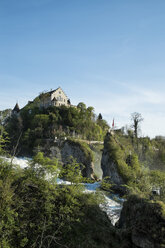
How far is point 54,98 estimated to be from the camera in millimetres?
58938

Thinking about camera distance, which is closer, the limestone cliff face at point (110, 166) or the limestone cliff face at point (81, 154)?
the limestone cliff face at point (110, 166)

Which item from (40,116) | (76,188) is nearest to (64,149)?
(40,116)

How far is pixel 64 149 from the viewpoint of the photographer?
34938mm

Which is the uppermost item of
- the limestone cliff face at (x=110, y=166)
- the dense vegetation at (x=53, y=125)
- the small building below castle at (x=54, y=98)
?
the small building below castle at (x=54, y=98)

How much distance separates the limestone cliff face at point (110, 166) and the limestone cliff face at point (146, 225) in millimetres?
14099

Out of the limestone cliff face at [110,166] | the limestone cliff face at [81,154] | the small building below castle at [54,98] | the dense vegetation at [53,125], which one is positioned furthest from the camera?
the small building below castle at [54,98]

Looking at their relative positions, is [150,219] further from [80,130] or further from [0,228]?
[80,130]

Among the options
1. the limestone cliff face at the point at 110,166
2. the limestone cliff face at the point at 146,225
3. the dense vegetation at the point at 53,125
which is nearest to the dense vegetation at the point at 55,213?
the limestone cliff face at the point at 146,225

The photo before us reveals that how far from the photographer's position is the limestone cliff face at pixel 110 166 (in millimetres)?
21219

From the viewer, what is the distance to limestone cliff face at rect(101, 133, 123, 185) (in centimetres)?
2122

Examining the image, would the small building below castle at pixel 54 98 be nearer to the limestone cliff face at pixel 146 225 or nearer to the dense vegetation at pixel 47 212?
the dense vegetation at pixel 47 212

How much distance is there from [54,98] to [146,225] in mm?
55035

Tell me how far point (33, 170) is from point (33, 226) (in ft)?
5.79

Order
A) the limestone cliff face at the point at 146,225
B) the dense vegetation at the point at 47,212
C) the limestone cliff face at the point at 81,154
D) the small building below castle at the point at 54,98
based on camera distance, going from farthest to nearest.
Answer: the small building below castle at the point at 54,98, the limestone cliff face at the point at 81,154, the limestone cliff face at the point at 146,225, the dense vegetation at the point at 47,212
